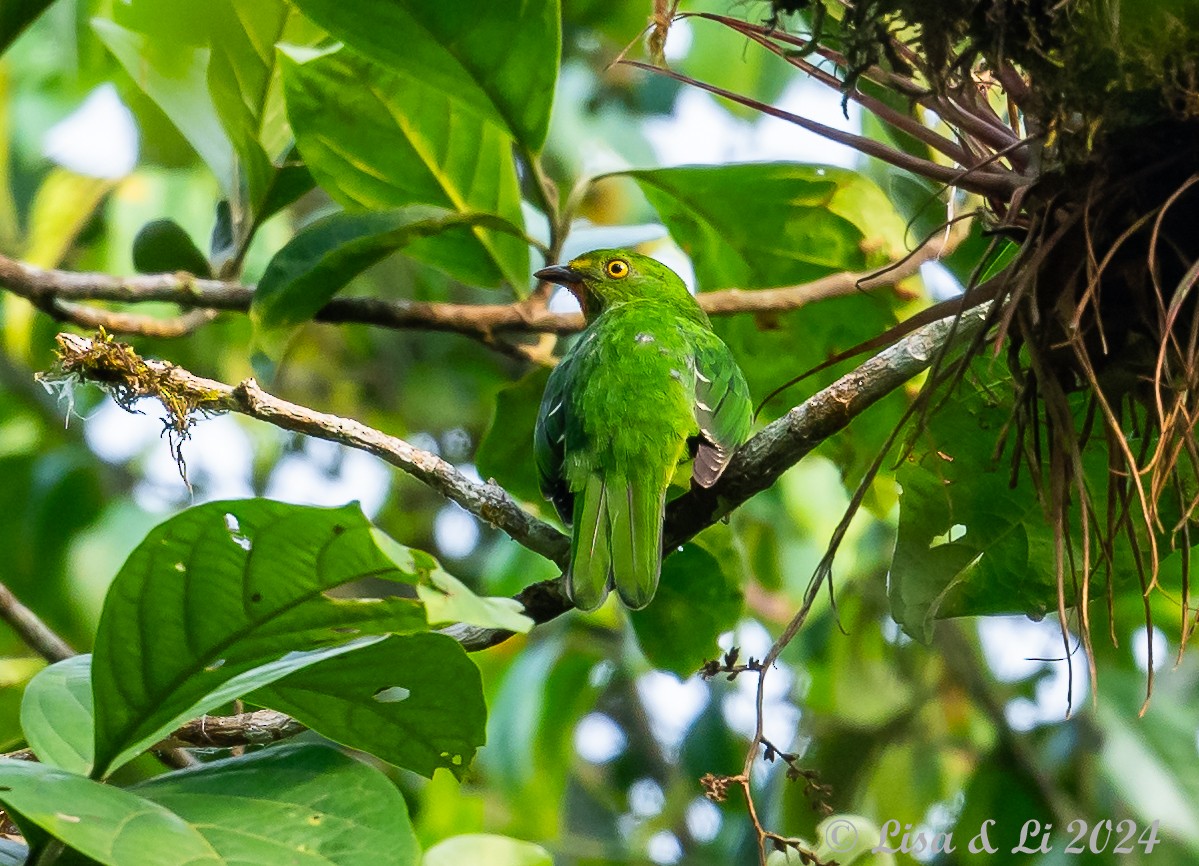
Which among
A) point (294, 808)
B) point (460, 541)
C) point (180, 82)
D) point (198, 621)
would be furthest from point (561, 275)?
point (460, 541)

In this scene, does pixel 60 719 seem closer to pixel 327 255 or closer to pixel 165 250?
pixel 327 255

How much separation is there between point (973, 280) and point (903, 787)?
150 inches

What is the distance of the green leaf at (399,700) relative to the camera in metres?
2.04

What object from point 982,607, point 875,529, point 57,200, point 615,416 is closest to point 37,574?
point 57,200

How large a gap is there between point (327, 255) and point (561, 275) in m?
0.82

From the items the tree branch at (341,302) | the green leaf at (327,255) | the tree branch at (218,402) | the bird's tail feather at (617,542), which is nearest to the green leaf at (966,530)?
the bird's tail feather at (617,542)

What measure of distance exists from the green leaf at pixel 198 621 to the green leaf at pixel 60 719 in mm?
142

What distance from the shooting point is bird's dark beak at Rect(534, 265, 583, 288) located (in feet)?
11.6

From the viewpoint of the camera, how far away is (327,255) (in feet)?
10.1

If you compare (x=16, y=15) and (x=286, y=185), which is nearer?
(x=16, y=15)

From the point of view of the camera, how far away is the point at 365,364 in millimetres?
7465

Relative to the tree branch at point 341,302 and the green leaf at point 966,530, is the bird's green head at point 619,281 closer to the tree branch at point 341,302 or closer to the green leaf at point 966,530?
the tree branch at point 341,302

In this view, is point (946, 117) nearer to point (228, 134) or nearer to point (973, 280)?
point (973, 280)

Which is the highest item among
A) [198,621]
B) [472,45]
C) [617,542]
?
[472,45]
